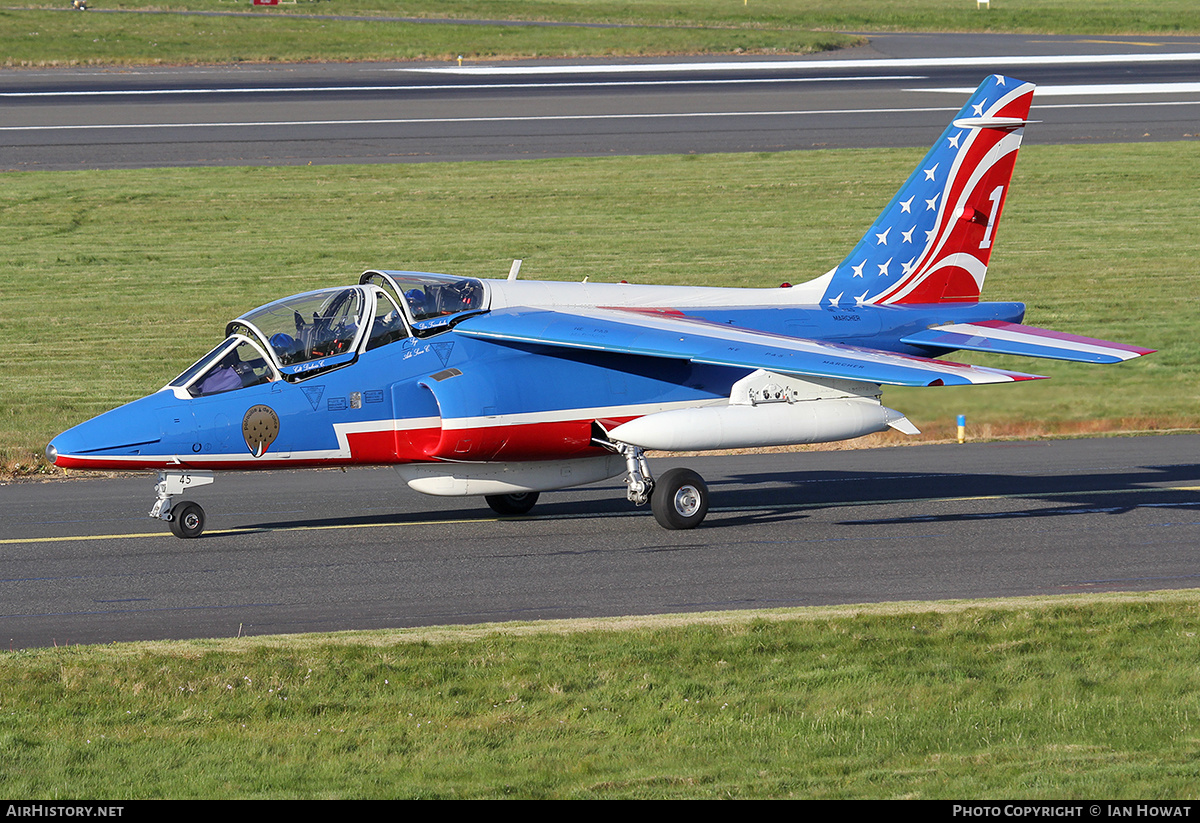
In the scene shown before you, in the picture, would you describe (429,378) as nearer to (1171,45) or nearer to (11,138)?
(11,138)

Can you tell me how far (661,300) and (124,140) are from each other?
26763 millimetres

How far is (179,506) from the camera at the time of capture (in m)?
16.7

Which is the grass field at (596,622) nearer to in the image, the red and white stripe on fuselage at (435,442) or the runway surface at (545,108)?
the runway surface at (545,108)

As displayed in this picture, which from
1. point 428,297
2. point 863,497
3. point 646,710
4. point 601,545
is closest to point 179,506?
point 428,297

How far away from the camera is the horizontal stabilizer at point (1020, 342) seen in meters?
16.8

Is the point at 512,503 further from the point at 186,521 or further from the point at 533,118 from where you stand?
the point at 533,118

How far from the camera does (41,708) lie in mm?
10523

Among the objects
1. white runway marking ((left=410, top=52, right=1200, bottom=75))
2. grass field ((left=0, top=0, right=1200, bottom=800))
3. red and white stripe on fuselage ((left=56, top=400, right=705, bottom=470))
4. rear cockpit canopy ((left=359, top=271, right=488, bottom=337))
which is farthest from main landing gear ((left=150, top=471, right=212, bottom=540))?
white runway marking ((left=410, top=52, right=1200, bottom=75))

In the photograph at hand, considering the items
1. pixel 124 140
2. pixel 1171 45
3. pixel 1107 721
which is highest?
pixel 1171 45

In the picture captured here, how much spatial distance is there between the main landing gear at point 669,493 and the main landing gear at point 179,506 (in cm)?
485

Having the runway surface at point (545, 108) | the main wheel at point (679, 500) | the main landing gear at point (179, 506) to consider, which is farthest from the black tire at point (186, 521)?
the runway surface at point (545, 108)

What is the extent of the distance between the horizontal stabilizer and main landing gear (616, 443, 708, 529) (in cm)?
386
